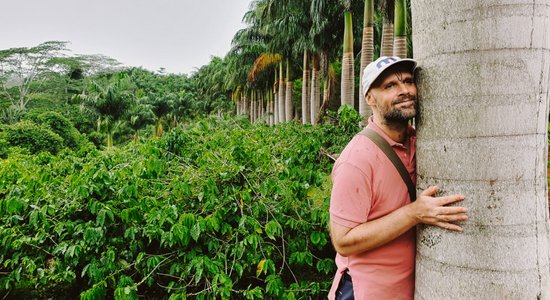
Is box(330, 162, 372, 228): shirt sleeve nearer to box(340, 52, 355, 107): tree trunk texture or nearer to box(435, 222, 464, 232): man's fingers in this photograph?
box(435, 222, 464, 232): man's fingers

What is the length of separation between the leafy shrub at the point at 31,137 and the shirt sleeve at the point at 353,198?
89.3ft

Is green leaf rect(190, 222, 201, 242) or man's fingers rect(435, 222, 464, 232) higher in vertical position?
man's fingers rect(435, 222, 464, 232)

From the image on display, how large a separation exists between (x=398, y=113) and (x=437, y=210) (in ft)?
1.61

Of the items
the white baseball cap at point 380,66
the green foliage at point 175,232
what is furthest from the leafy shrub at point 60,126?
the white baseball cap at point 380,66

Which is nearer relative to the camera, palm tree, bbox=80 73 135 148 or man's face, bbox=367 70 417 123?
man's face, bbox=367 70 417 123

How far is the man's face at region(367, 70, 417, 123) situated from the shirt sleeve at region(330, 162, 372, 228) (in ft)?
1.06

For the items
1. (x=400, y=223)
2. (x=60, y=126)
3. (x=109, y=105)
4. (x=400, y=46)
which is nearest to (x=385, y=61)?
(x=400, y=223)

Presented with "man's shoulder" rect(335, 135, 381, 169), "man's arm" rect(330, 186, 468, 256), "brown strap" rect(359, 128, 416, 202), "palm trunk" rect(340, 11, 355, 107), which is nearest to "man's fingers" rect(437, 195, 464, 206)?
"man's arm" rect(330, 186, 468, 256)

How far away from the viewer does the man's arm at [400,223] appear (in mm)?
1647

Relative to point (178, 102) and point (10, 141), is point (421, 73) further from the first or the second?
point (178, 102)

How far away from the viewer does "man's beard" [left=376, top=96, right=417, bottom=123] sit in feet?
6.18

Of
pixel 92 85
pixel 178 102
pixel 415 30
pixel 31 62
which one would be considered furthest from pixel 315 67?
pixel 31 62

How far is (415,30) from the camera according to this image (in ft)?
6.14

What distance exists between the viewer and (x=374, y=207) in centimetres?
191
